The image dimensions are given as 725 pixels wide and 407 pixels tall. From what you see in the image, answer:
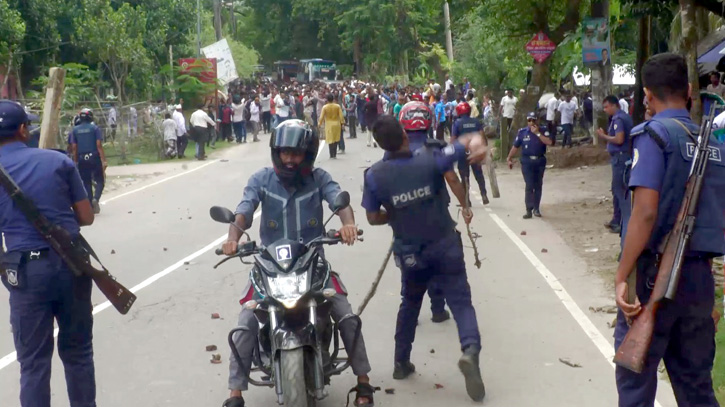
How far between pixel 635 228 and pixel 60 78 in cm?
544

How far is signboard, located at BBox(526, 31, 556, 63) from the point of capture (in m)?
23.0

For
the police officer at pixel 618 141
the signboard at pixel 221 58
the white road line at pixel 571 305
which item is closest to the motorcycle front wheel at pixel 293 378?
the white road line at pixel 571 305

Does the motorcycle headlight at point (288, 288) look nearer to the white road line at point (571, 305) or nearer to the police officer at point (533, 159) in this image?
the white road line at point (571, 305)

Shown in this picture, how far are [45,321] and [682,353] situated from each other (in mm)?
3308

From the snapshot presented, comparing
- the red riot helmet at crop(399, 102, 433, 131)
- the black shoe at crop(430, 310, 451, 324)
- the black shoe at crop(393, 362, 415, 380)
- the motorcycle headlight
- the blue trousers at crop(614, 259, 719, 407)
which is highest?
the red riot helmet at crop(399, 102, 433, 131)

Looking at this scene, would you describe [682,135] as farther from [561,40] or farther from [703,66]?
[561,40]

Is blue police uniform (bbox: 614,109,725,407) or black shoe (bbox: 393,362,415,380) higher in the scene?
blue police uniform (bbox: 614,109,725,407)

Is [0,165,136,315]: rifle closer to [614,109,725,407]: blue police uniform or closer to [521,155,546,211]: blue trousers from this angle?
[614,109,725,407]: blue police uniform

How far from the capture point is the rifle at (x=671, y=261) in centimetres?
422

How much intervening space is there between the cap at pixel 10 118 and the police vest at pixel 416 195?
7.52 ft

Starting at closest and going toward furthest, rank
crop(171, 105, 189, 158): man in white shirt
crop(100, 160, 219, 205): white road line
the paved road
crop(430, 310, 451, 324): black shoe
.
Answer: the paved road < crop(430, 310, 451, 324): black shoe < crop(100, 160, 219, 205): white road line < crop(171, 105, 189, 158): man in white shirt

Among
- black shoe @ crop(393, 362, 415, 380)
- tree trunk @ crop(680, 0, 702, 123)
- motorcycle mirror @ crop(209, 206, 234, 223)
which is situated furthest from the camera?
tree trunk @ crop(680, 0, 702, 123)

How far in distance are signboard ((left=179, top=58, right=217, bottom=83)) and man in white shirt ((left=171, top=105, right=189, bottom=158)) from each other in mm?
6672

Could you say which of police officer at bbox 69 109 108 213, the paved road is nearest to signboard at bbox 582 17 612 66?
the paved road
